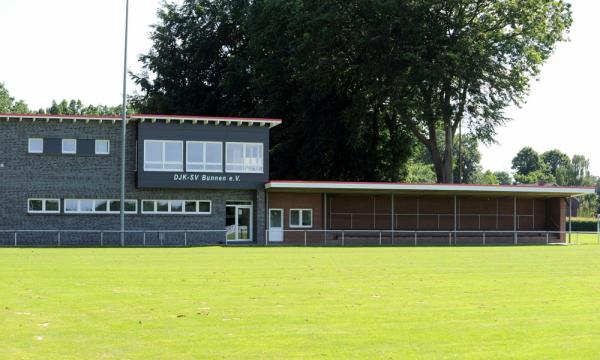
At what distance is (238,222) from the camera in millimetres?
49031

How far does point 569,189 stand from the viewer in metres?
53.2

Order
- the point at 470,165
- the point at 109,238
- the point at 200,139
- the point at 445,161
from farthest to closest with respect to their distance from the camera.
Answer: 1. the point at 470,165
2. the point at 445,161
3. the point at 200,139
4. the point at 109,238

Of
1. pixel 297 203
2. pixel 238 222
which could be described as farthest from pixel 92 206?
pixel 297 203

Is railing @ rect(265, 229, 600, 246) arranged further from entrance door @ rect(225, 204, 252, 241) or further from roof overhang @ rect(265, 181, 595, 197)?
roof overhang @ rect(265, 181, 595, 197)

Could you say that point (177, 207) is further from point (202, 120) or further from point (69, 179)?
point (69, 179)

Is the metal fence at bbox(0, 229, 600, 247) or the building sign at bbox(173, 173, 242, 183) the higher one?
the building sign at bbox(173, 173, 242, 183)

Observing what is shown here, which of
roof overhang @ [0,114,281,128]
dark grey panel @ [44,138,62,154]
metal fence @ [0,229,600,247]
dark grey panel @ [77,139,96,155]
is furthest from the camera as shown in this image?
dark grey panel @ [77,139,96,155]

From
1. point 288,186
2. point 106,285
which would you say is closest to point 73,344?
point 106,285

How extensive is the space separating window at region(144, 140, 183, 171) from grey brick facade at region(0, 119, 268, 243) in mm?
931

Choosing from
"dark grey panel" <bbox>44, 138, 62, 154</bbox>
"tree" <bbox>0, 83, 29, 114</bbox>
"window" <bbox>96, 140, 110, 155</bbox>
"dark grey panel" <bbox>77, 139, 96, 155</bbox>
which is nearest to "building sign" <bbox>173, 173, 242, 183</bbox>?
"window" <bbox>96, 140, 110, 155</bbox>

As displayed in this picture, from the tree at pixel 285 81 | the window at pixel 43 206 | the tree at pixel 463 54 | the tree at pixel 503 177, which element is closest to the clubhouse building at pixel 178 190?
the window at pixel 43 206

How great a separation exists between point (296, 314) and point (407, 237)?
3825cm

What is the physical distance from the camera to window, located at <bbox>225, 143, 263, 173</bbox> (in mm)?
48188

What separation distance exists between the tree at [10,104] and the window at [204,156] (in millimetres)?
73031
